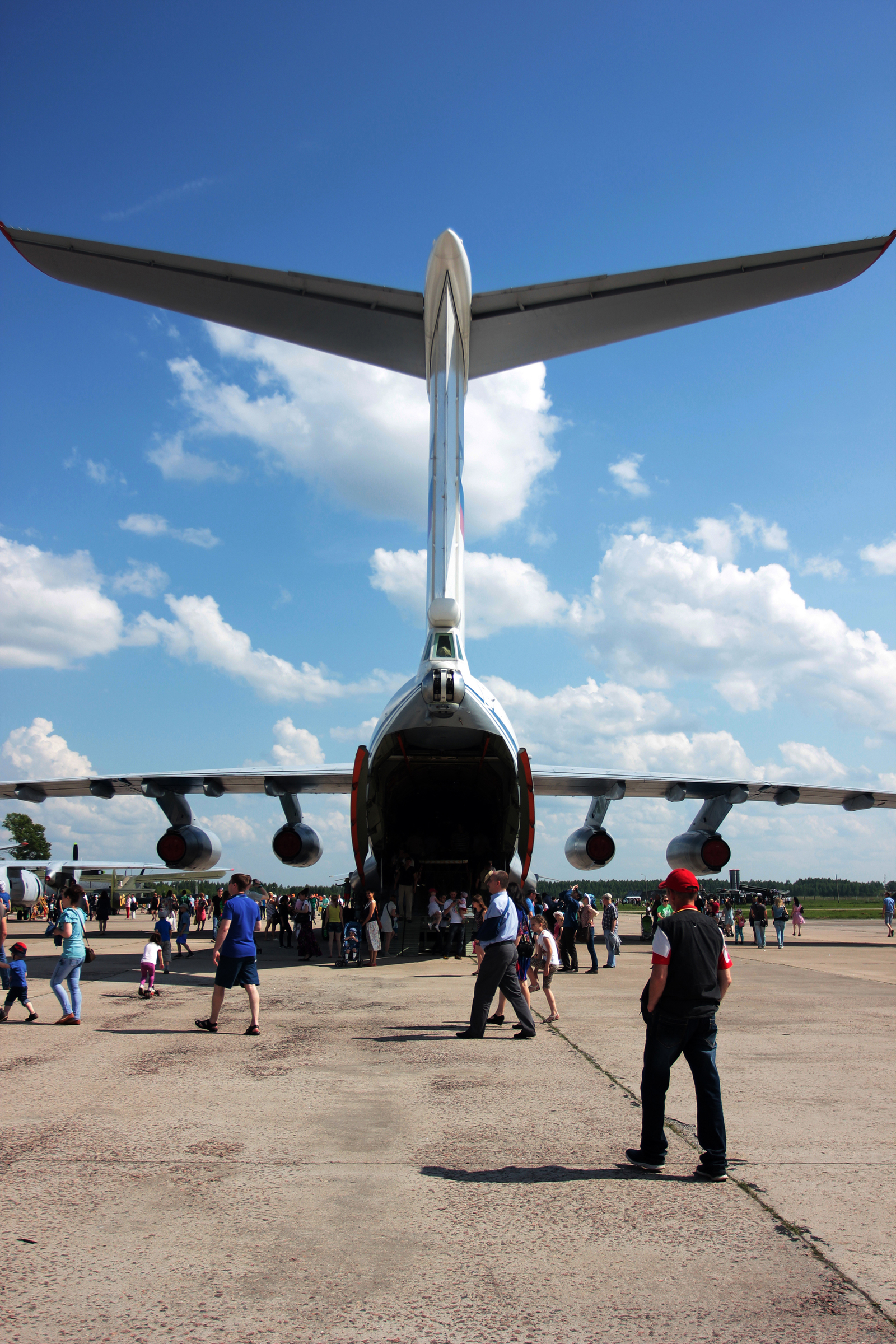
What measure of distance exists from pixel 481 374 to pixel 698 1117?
14.2m

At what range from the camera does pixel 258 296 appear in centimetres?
1303

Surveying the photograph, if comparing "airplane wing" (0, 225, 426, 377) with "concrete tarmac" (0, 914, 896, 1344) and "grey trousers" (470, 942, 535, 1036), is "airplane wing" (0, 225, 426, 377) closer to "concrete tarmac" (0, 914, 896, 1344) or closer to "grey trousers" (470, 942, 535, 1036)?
"concrete tarmac" (0, 914, 896, 1344)

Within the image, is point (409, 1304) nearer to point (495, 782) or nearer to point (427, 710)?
point (427, 710)

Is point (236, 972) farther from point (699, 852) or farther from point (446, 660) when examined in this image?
point (699, 852)

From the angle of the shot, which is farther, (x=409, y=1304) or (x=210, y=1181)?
(x=210, y=1181)

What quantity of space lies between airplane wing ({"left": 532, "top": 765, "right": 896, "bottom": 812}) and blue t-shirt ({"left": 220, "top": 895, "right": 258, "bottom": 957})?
13.8 meters

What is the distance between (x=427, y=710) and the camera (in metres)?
13.2

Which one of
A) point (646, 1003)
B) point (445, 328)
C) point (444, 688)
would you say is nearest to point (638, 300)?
point (445, 328)

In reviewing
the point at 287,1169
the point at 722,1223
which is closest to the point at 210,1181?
the point at 287,1169

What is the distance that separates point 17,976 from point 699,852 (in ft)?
54.9

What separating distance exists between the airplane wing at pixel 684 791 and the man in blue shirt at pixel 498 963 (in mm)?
13373

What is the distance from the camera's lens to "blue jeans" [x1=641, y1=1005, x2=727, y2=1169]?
419 centimetres

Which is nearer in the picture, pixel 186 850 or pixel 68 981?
pixel 68 981

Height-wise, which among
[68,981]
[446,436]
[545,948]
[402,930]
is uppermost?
[446,436]
